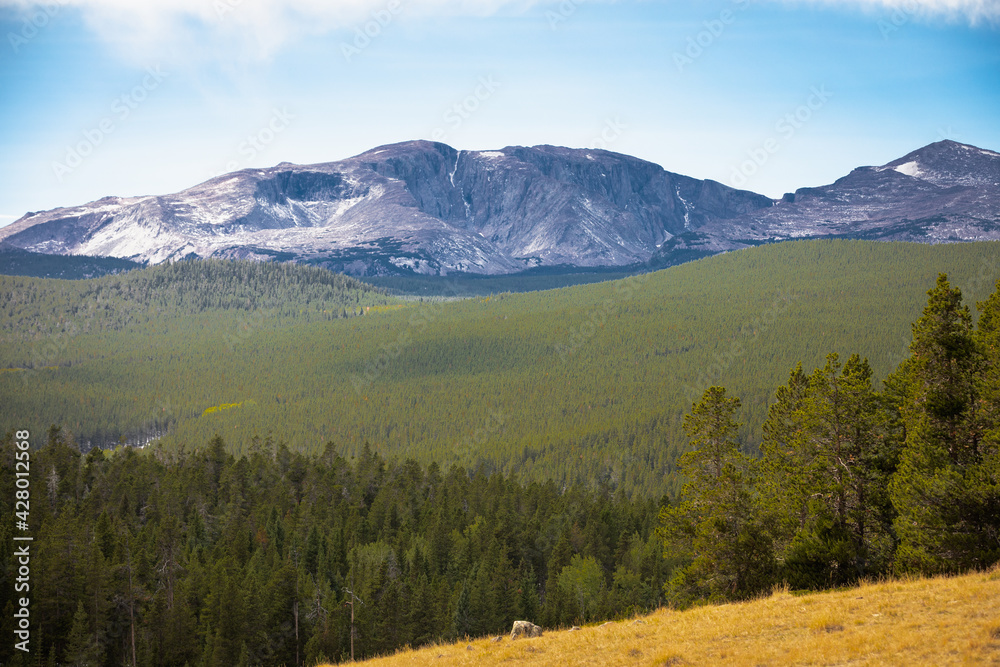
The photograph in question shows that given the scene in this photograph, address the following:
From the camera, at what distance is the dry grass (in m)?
22.0

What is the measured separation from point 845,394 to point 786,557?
27.5ft

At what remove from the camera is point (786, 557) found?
3516cm

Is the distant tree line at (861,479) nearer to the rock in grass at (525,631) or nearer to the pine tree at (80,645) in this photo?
the rock in grass at (525,631)

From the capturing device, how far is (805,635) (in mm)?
24750

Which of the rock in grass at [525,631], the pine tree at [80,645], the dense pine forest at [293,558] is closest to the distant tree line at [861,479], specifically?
the rock in grass at [525,631]

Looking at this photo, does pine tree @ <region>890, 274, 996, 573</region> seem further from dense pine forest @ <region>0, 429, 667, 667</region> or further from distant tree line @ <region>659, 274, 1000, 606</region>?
dense pine forest @ <region>0, 429, 667, 667</region>

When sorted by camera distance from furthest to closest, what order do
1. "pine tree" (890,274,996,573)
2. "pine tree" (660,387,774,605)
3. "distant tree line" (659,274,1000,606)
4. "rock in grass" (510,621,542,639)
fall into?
1. "pine tree" (660,387,774,605)
2. "rock in grass" (510,621,542,639)
3. "distant tree line" (659,274,1000,606)
4. "pine tree" (890,274,996,573)

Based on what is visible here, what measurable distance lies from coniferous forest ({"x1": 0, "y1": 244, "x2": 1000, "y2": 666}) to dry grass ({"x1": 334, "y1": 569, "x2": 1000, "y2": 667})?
547 cm

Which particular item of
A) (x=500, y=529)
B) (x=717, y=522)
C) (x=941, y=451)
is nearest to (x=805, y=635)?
(x=941, y=451)

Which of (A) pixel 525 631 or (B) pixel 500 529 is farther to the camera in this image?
(B) pixel 500 529

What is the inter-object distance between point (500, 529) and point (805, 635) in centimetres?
7255

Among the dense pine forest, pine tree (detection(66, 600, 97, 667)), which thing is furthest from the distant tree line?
pine tree (detection(66, 600, 97, 667))

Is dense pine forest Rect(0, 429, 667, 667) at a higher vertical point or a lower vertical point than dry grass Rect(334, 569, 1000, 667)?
lower

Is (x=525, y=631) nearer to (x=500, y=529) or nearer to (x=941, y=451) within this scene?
(x=941, y=451)
